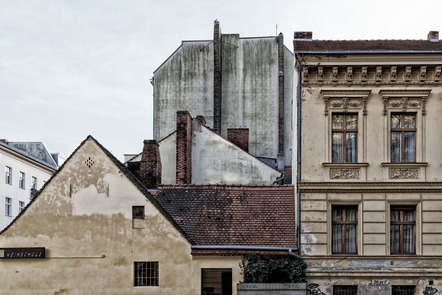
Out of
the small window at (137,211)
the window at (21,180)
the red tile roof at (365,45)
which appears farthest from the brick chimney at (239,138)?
the window at (21,180)

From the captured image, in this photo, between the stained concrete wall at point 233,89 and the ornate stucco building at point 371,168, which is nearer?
the ornate stucco building at point 371,168

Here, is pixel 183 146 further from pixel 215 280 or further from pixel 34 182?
pixel 34 182

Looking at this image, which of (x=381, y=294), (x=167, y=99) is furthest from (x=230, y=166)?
(x=381, y=294)

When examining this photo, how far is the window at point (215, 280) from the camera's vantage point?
20.8 metres

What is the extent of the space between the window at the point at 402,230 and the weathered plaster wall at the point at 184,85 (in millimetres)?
19959

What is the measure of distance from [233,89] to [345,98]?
749 inches

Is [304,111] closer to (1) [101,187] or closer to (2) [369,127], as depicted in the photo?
(2) [369,127]

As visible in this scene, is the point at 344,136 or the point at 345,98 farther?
the point at 344,136

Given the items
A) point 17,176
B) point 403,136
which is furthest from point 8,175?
point 403,136

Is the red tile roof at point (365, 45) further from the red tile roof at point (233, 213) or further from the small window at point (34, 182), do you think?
the small window at point (34, 182)

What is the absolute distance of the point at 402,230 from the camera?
2023 centimetres

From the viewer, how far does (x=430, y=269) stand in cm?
1964

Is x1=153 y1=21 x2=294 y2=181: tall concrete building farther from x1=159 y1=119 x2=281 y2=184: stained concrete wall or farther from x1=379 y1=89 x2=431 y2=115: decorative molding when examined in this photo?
x1=379 y1=89 x2=431 y2=115: decorative molding

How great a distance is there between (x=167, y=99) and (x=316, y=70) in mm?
19589
